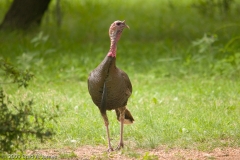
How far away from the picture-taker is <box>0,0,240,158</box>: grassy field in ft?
25.7

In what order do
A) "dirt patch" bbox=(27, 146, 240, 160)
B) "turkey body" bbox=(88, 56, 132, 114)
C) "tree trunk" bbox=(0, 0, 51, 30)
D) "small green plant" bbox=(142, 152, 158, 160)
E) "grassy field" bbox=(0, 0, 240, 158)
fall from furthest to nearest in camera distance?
1. "tree trunk" bbox=(0, 0, 51, 30)
2. "grassy field" bbox=(0, 0, 240, 158)
3. "turkey body" bbox=(88, 56, 132, 114)
4. "dirt patch" bbox=(27, 146, 240, 160)
5. "small green plant" bbox=(142, 152, 158, 160)

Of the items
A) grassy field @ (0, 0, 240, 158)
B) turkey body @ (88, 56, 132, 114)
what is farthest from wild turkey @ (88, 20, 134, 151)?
grassy field @ (0, 0, 240, 158)

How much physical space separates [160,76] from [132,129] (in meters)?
4.13

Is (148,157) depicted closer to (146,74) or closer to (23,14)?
(146,74)

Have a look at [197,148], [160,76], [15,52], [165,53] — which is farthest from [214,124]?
[15,52]

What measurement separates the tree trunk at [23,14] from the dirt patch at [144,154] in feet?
28.2

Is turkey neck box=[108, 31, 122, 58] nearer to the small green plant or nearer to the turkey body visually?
the turkey body

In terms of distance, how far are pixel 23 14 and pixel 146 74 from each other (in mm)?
4610

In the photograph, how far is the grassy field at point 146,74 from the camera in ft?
25.7

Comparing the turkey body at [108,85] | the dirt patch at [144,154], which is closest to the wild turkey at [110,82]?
the turkey body at [108,85]

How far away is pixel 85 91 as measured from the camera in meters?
10.9

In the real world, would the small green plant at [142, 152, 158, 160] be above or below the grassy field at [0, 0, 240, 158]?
below

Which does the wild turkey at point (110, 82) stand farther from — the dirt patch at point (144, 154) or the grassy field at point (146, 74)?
the grassy field at point (146, 74)

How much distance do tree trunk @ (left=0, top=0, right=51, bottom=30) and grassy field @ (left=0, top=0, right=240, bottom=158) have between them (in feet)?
0.98
